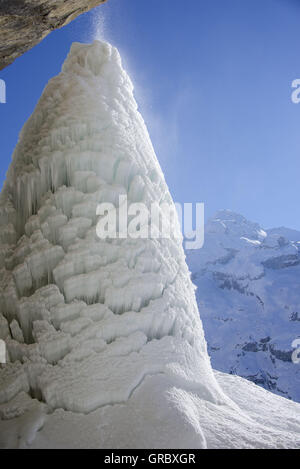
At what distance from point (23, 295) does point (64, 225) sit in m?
1.23

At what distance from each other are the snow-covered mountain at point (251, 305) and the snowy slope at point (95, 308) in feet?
352

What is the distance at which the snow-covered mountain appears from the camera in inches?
4390

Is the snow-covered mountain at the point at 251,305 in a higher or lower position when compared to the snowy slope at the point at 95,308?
→ lower

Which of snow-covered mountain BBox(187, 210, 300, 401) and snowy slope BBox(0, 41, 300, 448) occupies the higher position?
snowy slope BBox(0, 41, 300, 448)

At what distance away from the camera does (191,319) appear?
5.81 m

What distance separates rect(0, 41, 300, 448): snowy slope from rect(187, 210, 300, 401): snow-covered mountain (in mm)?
107287

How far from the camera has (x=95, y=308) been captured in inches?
196

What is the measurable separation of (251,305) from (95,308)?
137 meters

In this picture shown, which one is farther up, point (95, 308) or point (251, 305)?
point (95, 308)

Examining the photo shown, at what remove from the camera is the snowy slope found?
422 cm

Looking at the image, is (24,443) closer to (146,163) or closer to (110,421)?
(110,421)

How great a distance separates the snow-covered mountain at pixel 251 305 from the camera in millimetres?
111500

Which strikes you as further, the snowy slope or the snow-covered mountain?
the snow-covered mountain
